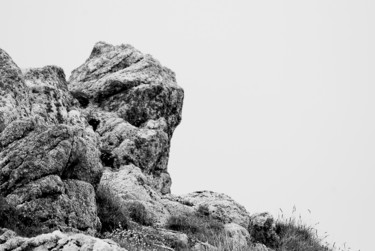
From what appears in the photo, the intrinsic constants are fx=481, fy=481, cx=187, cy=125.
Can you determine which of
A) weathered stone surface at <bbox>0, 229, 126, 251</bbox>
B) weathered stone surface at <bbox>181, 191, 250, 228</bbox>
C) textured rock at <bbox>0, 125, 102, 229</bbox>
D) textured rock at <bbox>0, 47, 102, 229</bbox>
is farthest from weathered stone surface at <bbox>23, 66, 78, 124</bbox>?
weathered stone surface at <bbox>0, 229, 126, 251</bbox>

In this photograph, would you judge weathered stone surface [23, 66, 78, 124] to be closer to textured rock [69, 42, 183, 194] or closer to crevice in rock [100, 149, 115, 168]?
textured rock [69, 42, 183, 194]

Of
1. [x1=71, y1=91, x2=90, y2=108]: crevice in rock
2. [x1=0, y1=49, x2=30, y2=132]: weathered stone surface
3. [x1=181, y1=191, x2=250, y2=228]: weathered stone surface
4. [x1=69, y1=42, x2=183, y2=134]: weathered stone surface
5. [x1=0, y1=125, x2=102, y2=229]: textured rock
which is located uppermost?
[x1=69, y1=42, x2=183, y2=134]: weathered stone surface

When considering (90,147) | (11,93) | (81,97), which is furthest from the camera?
(81,97)

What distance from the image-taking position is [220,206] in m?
17.4

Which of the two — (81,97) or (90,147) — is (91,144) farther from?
(81,97)

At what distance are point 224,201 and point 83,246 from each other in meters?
11.6

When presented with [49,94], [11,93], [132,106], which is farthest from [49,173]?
[132,106]

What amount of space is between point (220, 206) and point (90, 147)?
608 cm

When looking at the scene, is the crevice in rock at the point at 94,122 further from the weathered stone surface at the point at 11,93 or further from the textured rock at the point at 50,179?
the textured rock at the point at 50,179

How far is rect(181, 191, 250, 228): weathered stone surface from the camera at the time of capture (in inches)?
658

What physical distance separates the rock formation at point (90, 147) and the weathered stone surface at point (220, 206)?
4 cm

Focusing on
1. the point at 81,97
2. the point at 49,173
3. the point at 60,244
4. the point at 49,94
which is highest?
the point at 81,97

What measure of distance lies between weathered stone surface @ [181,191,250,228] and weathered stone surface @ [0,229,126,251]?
33.0ft

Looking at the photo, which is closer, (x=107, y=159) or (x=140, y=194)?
(x=140, y=194)
